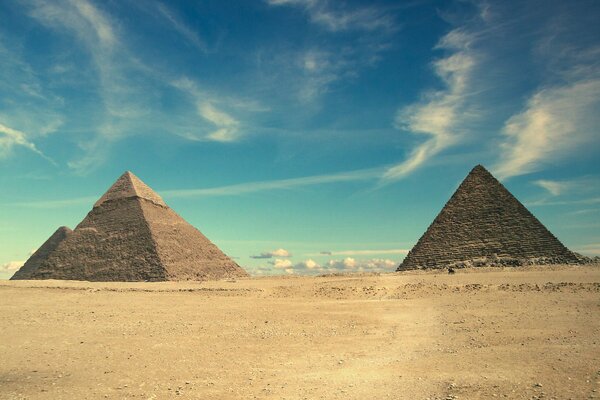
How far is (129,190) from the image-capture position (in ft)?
161

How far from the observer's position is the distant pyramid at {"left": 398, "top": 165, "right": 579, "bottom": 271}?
34.2 metres

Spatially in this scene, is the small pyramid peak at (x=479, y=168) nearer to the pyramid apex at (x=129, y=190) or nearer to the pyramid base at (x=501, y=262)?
the pyramid base at (x=501, y=262)

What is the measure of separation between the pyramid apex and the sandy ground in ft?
106

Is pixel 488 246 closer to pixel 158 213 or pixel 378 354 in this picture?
pixel 378 354

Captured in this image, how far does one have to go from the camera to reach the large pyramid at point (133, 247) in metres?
41.4

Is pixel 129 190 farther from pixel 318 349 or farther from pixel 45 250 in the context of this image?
pixel 318 349

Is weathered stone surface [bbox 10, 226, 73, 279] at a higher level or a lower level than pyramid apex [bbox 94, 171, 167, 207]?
lower

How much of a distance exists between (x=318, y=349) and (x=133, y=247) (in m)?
37.7

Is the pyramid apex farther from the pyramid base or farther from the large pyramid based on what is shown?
the pyramid base

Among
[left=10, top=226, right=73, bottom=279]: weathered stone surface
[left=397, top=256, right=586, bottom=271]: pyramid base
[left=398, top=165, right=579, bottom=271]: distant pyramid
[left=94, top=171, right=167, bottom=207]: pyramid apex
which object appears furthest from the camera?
[left=10, top=226, right=73, bottom=279]: weathered stone surface

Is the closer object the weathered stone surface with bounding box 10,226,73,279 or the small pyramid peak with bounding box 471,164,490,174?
the small pyramid peak with bounding box 471,164,490,174

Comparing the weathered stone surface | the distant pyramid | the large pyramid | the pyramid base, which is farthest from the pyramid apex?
the pyramid base

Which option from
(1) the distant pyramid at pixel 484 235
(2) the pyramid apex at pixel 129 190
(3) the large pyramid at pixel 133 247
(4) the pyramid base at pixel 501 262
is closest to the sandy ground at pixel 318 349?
(4) the pyramid base at pixel 501 262

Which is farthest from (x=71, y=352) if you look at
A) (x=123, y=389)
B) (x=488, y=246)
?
(x=488, y=246)
